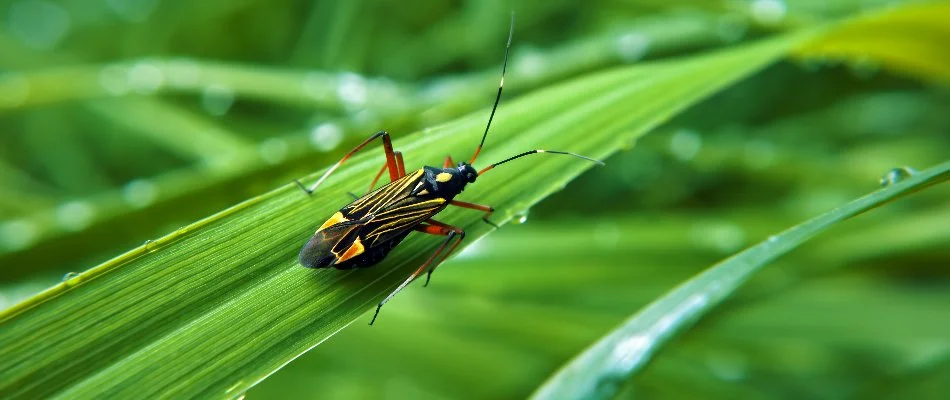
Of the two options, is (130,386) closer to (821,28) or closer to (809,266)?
(821,28)

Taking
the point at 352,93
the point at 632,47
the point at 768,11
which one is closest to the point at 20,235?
the point at 352,93

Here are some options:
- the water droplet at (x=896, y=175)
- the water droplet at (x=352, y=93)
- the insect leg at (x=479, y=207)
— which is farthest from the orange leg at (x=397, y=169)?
the water droplet at (x=896, y=175)

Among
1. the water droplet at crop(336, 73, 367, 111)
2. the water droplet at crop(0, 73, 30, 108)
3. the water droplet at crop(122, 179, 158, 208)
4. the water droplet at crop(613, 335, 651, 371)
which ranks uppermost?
the water droplet at crop(0, 73, 30, 108)

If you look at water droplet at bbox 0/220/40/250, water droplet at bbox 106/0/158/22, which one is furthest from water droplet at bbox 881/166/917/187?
water droplet at bbox 106/0/158/22

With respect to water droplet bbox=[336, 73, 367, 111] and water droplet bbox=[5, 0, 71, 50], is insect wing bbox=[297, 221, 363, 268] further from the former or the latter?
water droplet bbox=[5, 0, 71, 50]

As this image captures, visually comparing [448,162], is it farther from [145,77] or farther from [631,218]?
[145,77]

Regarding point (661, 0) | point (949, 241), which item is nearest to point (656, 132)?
point (661, 0)

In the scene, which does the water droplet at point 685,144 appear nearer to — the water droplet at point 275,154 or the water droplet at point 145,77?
the water droplet at point 275,154
